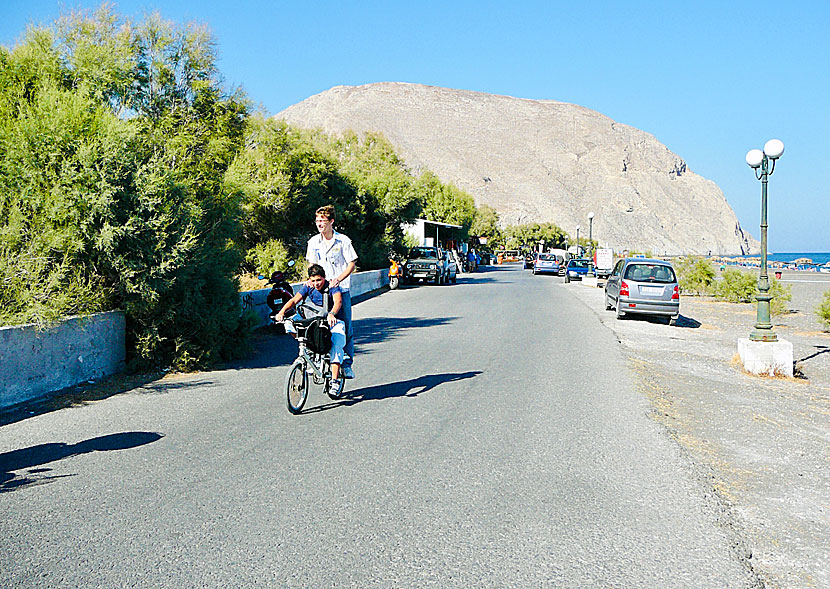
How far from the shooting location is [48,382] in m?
8.44

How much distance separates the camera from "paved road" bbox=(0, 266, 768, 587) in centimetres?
397

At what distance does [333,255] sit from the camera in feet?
26.5

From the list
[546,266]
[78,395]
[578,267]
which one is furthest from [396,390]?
[546,266]

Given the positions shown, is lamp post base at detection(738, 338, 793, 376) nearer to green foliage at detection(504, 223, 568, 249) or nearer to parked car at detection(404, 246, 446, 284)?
parked car at detection(404, 246, 446, 284)

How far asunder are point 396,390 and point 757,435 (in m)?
4.02

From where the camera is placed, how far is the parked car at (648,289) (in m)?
19.3

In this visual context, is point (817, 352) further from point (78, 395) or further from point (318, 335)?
point (78, 395)

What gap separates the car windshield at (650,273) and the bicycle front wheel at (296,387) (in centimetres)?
1381

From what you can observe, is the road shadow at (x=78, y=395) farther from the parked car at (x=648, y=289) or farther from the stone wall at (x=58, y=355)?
the parked car at (x=648, y=289)

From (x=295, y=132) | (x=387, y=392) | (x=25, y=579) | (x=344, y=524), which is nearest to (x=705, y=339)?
(x=387, y=392)

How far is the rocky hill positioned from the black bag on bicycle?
131707 mm

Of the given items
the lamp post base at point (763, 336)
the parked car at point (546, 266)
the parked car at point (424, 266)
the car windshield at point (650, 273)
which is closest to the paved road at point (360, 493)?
the lamp post base at point (763, 336)

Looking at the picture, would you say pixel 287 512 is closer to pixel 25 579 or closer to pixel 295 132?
pixel 25 579

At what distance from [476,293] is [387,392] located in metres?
22.1
